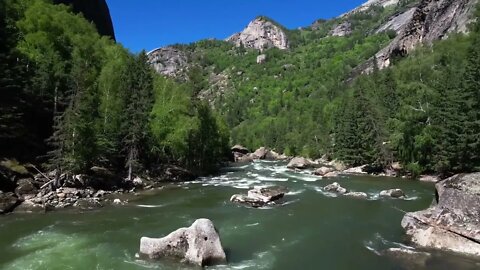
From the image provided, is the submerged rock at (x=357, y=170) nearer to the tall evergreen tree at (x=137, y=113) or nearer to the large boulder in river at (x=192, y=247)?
the tall evergreen tree at (x=137, y=113)

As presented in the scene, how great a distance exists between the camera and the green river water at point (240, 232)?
72.5 feet

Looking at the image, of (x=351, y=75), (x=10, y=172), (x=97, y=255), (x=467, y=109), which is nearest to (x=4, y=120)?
(x=10, y=172)

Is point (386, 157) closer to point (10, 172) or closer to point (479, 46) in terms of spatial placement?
point (479, 46)

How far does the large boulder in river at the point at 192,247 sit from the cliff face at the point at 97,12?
80.6 metres

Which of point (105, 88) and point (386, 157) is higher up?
point (105, 88)

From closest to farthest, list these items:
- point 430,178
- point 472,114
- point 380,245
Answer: point 380,245, point 472,114, point 430,178

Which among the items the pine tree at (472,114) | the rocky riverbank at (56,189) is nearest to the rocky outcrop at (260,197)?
the rocky riverbank at (56,189)

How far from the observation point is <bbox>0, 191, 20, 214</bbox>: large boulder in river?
107 feet

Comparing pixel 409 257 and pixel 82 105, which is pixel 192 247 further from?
pixel 82 105

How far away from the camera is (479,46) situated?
213ft

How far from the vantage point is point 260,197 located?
130ft

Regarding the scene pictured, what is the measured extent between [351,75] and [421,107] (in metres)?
116

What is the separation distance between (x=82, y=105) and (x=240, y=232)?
22507 millimetres

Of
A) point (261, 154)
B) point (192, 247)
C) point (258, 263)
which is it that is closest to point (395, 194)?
point (258, 263)
